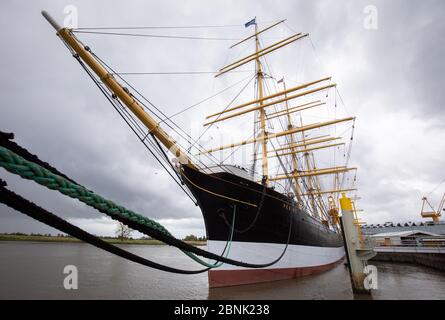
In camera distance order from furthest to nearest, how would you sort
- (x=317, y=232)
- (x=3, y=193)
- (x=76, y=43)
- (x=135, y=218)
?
(x=317, y=232), (x=76, y=43), (x=135, y=218), (x=3, y=193)

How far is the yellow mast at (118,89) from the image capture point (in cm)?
518

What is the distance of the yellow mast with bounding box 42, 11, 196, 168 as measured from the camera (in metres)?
5.18

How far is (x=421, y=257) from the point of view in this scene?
2236 centimetres

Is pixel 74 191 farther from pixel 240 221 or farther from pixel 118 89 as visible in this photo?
pixel 240 221

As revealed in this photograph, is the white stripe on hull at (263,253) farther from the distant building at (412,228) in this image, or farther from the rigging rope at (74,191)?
the distant building at (412,228)

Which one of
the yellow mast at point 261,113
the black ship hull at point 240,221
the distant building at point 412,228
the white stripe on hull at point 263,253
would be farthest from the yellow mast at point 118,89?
the distant building at point 412,228

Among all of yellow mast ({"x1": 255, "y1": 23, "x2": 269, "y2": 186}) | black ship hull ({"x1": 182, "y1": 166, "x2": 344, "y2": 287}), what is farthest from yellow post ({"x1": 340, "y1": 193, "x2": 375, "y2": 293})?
yellow mast ({"x1": 255, "y1": 23, "x2": 269, "y2": 186})

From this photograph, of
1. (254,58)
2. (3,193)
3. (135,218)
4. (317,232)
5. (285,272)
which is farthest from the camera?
(254,58)

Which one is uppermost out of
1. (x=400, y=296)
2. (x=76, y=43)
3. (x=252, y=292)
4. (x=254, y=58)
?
(x=254, y=58)

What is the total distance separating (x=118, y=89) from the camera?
611 centimetres

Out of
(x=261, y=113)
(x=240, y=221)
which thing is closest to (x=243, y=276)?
(x=240, y=221)

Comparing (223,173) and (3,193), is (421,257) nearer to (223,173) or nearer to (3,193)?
(223,173)
